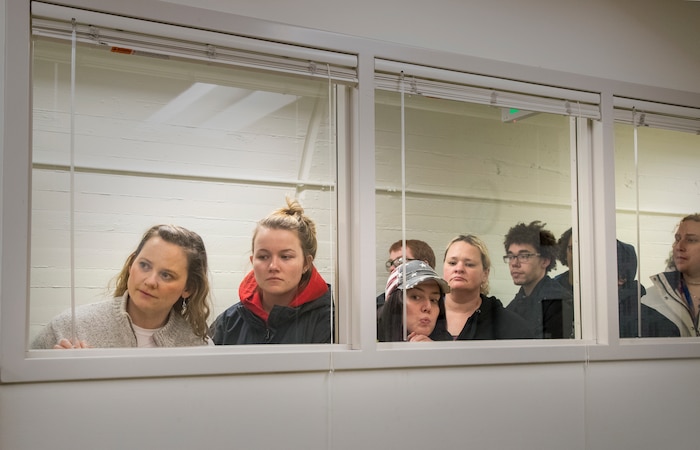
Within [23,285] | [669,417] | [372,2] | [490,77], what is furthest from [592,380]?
[23,285]

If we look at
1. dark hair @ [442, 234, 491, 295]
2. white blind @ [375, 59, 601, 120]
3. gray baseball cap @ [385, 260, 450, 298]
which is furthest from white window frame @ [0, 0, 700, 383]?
dark hair @ [442, 234, 491, 295]

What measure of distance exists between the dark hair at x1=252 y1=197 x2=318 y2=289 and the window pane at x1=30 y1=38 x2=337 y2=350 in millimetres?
28

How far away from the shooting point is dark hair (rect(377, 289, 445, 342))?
11.3 ft

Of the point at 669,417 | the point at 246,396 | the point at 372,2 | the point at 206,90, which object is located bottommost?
the point at 669,417

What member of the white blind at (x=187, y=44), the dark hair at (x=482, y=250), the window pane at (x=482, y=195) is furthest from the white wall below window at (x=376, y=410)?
the white blind at (x=187, y=44)

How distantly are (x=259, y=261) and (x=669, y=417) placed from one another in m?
2.24

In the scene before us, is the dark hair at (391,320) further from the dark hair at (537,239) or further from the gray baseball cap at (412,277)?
the dark hair at (537,239)

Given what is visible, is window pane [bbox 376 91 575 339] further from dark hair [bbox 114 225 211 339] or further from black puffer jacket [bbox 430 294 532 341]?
dark hair [bbox 114 225 211 339]

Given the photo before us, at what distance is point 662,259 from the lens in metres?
4.29

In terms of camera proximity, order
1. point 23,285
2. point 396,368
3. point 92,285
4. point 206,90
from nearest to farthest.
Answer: point 23,285
point 92,285
point 206,90
point 396,368

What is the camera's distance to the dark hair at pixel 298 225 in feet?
10.7

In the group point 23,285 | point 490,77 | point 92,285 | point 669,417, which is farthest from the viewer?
point 669,417

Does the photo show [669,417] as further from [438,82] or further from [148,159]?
[148,159]

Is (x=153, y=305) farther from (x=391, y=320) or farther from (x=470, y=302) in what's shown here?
(x=470, y=302)
